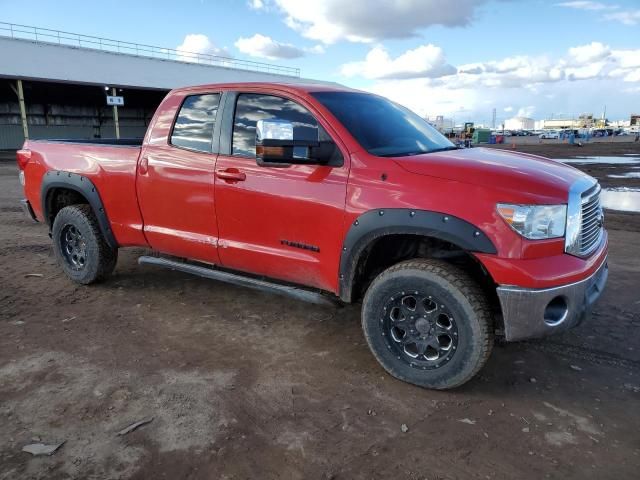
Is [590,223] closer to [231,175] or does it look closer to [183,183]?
[231,175]

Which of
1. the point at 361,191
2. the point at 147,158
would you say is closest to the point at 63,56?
the point at 147,158

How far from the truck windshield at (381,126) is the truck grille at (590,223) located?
1.13m

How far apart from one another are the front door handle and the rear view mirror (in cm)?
24

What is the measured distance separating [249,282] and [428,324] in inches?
56.8

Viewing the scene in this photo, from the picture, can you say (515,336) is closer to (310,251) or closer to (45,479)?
(310,251)

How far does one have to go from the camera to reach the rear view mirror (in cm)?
326

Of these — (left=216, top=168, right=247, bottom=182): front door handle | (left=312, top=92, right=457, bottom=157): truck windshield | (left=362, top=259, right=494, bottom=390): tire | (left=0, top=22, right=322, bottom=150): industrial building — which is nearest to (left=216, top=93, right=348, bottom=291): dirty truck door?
(left=216, top=168, right=247, bottom=182): front door handle

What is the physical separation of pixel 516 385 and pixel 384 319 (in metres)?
0.97

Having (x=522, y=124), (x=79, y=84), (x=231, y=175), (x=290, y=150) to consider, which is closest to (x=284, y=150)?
(x=290, y=150)

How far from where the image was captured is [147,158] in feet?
14.3

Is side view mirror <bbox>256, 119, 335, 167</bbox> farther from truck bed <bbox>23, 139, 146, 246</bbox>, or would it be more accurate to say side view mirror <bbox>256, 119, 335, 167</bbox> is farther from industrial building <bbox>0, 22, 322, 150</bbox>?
industrial building <bbox>0, 22, 322, 150</bbox>

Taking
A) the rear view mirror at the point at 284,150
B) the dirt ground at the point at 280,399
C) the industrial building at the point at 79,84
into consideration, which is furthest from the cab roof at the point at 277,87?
the industrial building at the point at 79,84

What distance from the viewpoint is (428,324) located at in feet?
10.5

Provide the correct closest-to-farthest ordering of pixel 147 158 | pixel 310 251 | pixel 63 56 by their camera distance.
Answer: pixel 310 251, pixel 147 158, pixel 63 56
